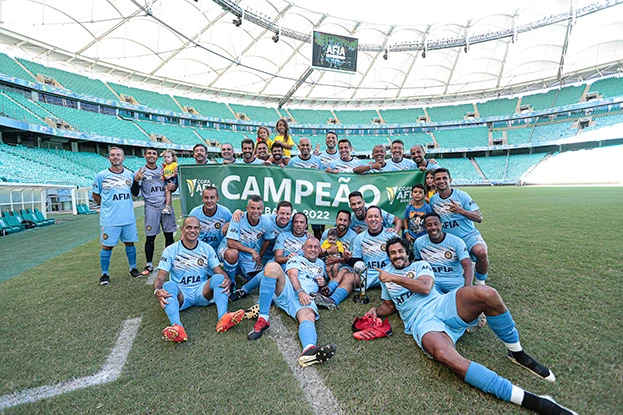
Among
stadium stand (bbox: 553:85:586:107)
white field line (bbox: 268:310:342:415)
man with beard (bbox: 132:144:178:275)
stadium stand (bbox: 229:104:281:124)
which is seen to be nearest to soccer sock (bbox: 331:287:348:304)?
white field line (bbox: 268:310:342:415)

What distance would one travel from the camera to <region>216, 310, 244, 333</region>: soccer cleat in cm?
269

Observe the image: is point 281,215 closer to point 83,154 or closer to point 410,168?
point 410,168

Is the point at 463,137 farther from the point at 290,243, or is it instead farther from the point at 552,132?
the point at 290,243

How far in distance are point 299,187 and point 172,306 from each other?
2544 millimetres

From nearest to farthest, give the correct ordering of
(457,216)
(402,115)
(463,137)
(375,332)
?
(375,332), (457,216), (463,137), (402,115)

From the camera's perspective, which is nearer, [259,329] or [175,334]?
[175,334]

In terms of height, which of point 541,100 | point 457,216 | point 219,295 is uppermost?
point 541,100

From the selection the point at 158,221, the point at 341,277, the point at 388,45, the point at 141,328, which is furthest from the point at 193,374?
the point at 388,45

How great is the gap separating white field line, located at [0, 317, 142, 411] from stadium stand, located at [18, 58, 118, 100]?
34.0 meters

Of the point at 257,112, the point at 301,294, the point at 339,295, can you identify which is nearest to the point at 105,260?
the point at 301,294

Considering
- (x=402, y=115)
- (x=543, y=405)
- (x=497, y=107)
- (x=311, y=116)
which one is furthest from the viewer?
(x=402, y=115)

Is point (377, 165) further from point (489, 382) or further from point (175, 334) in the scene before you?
point (175, 334)

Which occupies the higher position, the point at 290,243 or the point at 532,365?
the point at 290,243

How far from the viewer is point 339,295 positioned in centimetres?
338
